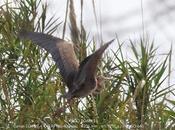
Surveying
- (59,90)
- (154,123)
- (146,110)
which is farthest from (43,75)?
(154,123)

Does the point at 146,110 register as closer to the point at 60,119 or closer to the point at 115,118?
the point at 115,118

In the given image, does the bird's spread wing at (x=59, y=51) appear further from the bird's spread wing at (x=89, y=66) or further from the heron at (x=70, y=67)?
the bird's spread wing at (x=89, y=66)

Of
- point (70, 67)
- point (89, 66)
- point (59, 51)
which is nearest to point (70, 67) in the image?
point (70, 67)

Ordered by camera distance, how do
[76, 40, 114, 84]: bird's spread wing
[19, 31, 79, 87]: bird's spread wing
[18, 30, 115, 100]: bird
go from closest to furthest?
[76, 40, 114, 84]: bird's spread wing
[18, 30, 115, 100]: bird
[19, 31, 79, 87]: bird's spread wing

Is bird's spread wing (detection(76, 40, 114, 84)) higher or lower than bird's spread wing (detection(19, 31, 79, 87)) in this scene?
lower

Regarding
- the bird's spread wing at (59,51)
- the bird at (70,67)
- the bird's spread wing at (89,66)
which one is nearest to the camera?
the bird's spread wing at (89,66)

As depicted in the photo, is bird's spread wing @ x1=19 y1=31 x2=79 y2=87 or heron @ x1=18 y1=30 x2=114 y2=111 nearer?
heron @ x1=18 y1=30 x2=114 y2=111

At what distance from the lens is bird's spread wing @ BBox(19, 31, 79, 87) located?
3076 mm

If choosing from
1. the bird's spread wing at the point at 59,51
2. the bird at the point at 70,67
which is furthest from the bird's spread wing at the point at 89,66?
the bird's spread wing at the point at 59,51

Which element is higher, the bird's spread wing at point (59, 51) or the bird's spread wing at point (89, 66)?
the bird's spread wing at point (59, 51)

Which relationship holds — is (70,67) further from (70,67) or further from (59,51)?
(59,51)

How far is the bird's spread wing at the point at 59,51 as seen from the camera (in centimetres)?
308

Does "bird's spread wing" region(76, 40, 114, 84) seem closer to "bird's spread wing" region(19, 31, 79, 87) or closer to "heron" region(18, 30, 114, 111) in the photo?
"heron" region(18, 30, 114, 111)

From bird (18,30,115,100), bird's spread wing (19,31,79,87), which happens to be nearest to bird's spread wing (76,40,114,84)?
bird (18,30,115,100)
